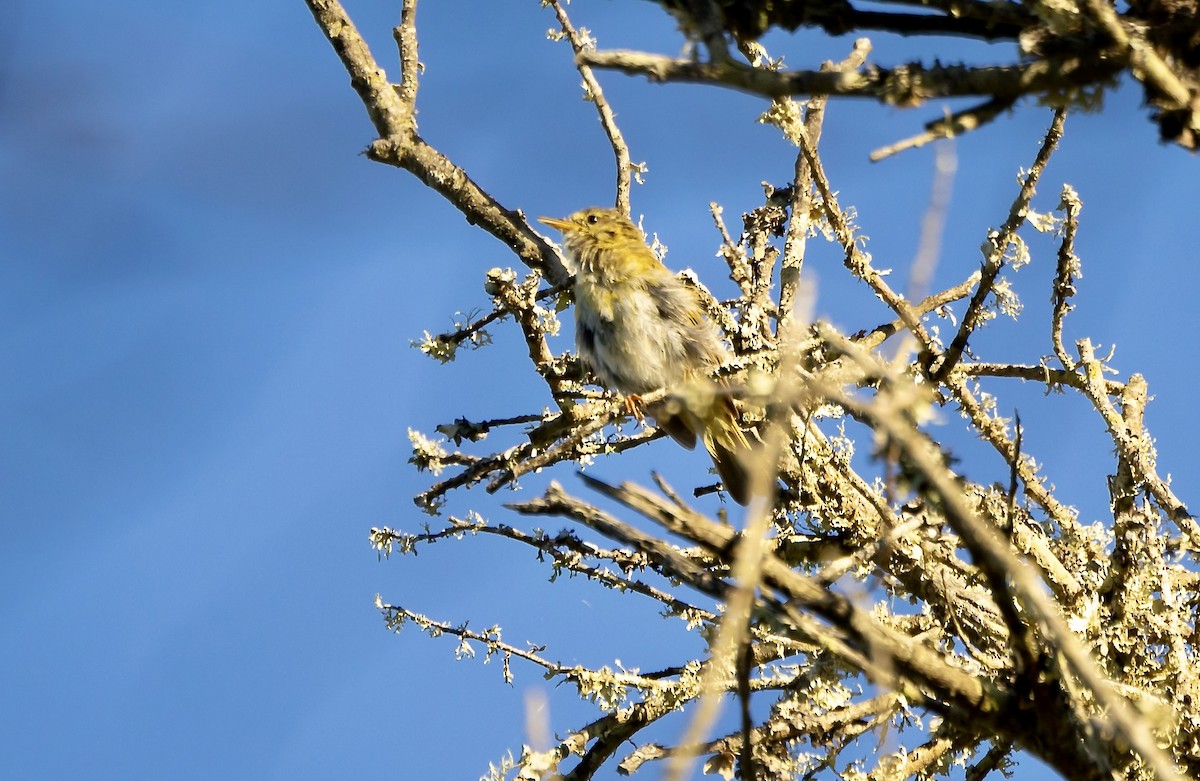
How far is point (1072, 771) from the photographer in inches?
50.4

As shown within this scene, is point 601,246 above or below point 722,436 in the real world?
above

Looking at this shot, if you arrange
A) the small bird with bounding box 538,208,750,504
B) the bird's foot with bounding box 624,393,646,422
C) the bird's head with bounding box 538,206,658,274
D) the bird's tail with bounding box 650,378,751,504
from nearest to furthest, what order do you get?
the bird's foot with bounding box 624,393,646,422 → the bird's tail with bounding box 650,378,751,504 → the small bird with bounding box 538,208,750,504 → the bird's head with bounding box 538,206,658,274

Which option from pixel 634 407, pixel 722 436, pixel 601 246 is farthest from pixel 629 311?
pixel 634 407

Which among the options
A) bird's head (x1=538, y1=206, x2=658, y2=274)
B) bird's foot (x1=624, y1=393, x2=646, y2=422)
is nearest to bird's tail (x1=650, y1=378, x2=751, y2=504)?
bird's foot (x1=624, y1=393, x2=646, y2=422)

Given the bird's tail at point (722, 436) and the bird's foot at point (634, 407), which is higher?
the bird's tail at point (722, 436)

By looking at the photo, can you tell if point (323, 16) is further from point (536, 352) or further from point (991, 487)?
point (991, 487)

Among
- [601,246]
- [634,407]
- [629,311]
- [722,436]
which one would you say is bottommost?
[634,407]

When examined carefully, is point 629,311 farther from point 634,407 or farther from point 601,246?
point 634,407

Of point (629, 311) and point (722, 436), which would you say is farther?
point (629, 311)

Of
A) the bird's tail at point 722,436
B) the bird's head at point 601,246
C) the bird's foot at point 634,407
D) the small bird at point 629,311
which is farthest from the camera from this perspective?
the bird's head at point 601,246

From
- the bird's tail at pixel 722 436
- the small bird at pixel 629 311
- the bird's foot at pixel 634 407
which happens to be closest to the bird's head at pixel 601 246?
the small bird at pixel 629 311

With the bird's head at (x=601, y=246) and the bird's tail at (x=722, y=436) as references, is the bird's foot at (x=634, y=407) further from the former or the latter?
the bird's head at (x=601, y=246)

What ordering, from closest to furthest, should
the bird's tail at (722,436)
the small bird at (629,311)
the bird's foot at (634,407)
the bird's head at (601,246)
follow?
the bird's foot at (634,407) → the bird's tail at (722,436) → the small bird at (629,311) → the bird's head at (601,246)

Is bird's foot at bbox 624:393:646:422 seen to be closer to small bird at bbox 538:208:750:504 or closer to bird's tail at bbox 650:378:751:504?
bird's tail at bbox 650:378:751:504
